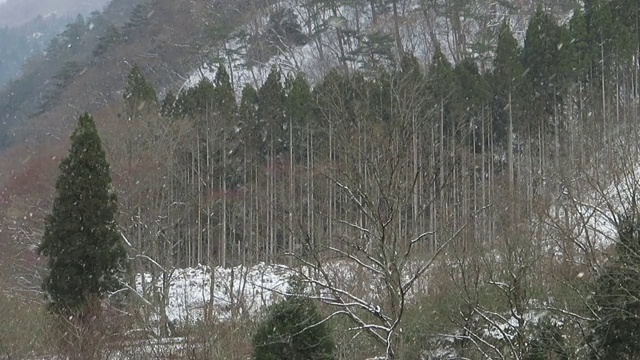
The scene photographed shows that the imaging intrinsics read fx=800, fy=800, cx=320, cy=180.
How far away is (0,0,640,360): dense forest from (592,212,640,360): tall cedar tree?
4 centimetres

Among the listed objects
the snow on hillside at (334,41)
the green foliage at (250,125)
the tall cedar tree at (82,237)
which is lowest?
the tall cedar tree at (82,237)

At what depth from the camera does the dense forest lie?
1165cm

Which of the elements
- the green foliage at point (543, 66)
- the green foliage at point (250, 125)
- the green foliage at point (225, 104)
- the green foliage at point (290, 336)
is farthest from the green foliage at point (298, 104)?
the green foliage at point (290, 336)

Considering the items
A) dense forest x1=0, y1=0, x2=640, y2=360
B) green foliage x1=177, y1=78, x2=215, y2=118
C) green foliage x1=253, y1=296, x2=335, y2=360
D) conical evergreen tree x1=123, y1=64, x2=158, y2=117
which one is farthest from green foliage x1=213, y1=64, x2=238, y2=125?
green foliage x1=253, y1=296, x2=335, y2=360

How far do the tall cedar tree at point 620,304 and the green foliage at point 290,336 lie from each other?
4410 mm

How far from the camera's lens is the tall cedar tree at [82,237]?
18953 millimetres

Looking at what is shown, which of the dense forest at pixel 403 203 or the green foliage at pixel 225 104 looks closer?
the dense forest at pixel 403 203

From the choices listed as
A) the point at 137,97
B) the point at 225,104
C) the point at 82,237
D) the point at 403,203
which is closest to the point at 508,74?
the point at 225,104

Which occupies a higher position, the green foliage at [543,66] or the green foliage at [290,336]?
the green foliage at [543,66]

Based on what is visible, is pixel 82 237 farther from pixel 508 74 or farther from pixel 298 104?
pixel 508 74

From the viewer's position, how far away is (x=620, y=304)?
1213cm

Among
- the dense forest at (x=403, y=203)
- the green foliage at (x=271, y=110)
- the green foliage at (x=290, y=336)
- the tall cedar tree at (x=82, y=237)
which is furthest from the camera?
the green foliage at (x=271, y=110)

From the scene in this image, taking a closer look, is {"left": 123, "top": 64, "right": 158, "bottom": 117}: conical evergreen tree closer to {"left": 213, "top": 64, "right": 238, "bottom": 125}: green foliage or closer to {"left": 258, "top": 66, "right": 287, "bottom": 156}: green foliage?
{"left": 213, "top": 64, "right": 238, "bottom": 125}: green foliage

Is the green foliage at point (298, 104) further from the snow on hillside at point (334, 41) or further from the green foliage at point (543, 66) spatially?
the snow on hillside at point (334, 41)
